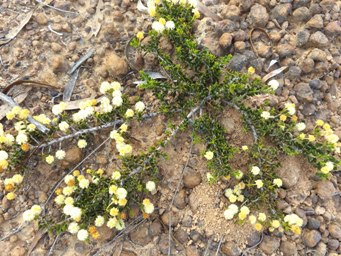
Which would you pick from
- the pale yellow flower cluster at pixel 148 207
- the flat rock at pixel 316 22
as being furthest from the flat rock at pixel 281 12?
the pale yellow flower cluster at pixel 148 207

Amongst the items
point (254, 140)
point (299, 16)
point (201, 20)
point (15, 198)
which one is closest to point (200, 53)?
point (201, 20)

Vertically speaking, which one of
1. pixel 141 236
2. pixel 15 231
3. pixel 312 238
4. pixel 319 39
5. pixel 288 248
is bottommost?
pixel 15 231

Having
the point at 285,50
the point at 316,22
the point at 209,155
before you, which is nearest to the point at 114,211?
the point at 209,155

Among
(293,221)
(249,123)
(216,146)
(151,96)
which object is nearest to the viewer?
(293,221)

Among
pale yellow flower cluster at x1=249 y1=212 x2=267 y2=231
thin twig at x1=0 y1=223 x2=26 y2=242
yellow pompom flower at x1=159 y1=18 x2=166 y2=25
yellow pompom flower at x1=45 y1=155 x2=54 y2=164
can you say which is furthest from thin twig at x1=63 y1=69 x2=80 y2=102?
pale yellow flower cluster at x1=249 y1=212 x2=267 y2=231

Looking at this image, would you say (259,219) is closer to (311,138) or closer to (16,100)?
(311,138)

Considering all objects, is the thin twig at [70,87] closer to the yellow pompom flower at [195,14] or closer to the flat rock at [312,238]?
the yellow pompom flower at [195,14]

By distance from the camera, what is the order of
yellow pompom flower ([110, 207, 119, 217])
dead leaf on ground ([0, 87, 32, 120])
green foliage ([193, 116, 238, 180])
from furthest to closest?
dead leaf on ground ([0, 87, 32, 120])
green foliage ([193, 116, 238, 180])
yellow pompom flower ([110, 207, 119, 217])

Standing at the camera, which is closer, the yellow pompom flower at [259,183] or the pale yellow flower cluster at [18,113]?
the yellow pompom flower at [259,183]

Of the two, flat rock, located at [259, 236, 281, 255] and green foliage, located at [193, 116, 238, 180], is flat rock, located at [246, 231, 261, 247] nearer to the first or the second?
flat rock, located at [259, 236, 281, 255]

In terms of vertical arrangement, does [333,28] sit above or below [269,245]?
above

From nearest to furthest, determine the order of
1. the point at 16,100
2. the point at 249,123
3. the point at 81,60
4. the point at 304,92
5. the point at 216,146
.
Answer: the point at 216,146 < the point at 249,123 < the point at 304,92 < the point at 16,100 < the point at 81,60
